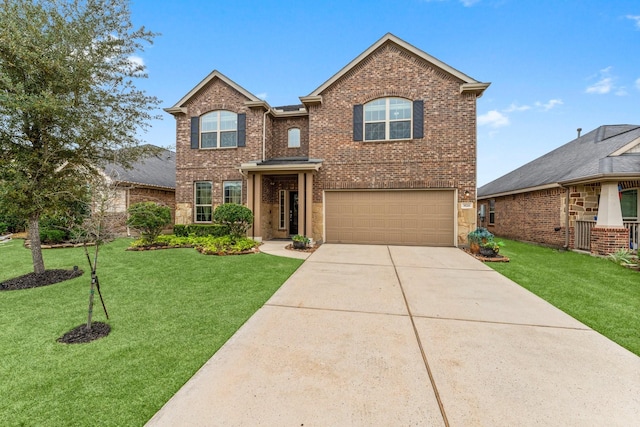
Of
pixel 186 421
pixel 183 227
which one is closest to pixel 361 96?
pixel 183 227

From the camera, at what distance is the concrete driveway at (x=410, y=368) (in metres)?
2.04

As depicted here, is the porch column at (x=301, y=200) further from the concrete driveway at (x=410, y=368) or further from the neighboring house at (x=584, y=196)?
the neighboring house at (x=584, y=196)

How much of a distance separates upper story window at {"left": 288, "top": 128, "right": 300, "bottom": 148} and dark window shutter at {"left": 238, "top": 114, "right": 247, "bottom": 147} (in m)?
2.08

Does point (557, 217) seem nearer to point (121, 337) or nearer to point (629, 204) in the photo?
point (629, 204)

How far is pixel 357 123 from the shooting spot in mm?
10398

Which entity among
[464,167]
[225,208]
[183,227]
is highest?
[464,167]

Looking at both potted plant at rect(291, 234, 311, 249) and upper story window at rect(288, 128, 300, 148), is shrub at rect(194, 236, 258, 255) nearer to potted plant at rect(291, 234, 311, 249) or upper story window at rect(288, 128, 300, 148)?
potted plant at rect(291, 234, 311, 249)

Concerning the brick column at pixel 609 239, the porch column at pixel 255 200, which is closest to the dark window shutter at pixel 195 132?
the porch column at pixel 255 200

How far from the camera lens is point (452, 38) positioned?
12.9m

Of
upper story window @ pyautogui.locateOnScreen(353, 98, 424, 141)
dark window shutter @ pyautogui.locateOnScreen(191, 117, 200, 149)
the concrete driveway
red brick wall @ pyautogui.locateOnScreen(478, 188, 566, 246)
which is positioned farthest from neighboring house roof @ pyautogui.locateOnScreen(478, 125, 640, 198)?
dark window shutter @ pyautogui.locateOnScreen(191, 117, 200, 149)

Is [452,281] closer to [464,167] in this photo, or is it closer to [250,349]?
[250,349]

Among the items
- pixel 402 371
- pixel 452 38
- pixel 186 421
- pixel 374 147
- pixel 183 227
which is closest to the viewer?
pixel 186 421

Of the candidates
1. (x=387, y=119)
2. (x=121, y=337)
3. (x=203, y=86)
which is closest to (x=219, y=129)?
(x=203, y=86)

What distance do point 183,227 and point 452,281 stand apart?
10414 millimetres
